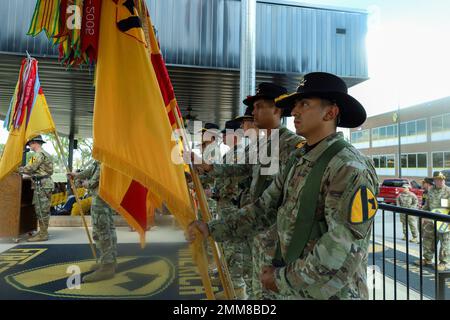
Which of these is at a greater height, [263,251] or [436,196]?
[436,196]

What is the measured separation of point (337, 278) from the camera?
140 cm

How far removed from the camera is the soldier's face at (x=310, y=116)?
1723 millimetres

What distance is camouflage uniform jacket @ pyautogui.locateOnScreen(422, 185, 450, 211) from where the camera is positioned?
7.72 meters

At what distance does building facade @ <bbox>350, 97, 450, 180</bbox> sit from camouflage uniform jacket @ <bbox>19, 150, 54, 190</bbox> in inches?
1143

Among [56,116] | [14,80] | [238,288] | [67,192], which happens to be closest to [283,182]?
[238,288]

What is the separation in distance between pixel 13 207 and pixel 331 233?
24.7 feet

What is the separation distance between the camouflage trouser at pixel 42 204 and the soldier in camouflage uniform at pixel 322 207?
6.29 metres

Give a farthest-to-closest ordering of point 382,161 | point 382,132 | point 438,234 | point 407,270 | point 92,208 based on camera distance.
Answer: point 382,132
point 382,161
point 438,234
point 92,208
point 407,270

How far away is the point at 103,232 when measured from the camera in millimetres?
4582

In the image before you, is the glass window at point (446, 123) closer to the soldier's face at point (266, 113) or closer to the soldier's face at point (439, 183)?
the soldier's face at point (439, 183)

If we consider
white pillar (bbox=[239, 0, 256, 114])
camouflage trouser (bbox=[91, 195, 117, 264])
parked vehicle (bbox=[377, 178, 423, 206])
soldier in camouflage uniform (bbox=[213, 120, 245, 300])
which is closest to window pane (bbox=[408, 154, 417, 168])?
parked vehicle (bbox=[377, 178, 423, 206])

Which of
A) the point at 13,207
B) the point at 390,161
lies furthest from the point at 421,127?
the point at 13,207

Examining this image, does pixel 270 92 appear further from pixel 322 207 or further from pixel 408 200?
pixel 408 200
